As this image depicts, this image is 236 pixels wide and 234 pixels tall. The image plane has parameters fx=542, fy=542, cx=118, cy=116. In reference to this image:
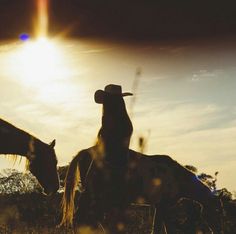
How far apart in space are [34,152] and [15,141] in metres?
0.55

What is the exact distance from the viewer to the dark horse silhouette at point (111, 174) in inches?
361

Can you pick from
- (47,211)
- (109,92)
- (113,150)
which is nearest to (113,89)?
(109,92)

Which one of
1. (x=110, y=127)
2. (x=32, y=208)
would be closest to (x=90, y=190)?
(x=110, y=127)

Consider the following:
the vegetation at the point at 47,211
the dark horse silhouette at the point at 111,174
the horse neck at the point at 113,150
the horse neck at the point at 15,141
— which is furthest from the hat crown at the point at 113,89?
the horse neck at the point at 15,141

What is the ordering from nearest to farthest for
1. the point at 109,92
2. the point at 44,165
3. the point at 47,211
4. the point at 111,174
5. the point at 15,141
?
the point at 109,92, the point at 111,174, the point at 15,141, the point at 44,165, the point at 47,211

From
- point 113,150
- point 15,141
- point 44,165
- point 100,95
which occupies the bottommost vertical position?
point 113,150

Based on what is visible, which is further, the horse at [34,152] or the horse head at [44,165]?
the horse head at [44,165]

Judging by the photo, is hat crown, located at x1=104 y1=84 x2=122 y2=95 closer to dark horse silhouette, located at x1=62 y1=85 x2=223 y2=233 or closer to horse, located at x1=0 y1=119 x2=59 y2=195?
dark horse silhouette, located at x1=62 y1=85 x2=223 y2=233

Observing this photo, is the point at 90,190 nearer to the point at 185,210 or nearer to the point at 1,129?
the point at 185,210

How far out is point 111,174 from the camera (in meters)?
9.35

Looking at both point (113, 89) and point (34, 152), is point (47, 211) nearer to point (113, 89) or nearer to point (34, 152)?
point (34, 152)

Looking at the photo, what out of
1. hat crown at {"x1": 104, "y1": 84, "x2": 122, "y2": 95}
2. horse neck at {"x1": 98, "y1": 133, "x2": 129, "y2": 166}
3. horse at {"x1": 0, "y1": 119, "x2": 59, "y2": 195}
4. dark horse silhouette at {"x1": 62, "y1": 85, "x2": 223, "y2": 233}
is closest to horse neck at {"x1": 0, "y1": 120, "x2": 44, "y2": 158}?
horse at {"x1": 0, "y1": 119, "x2": 59, "y2": 195}

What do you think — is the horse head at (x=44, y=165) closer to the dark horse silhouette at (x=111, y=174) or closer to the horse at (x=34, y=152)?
the horse at (x=34, y=152)

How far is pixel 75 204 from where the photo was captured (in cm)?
979
